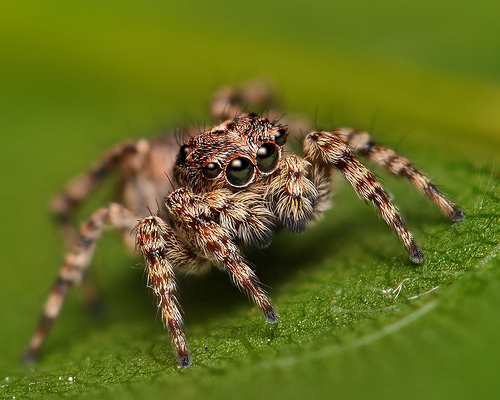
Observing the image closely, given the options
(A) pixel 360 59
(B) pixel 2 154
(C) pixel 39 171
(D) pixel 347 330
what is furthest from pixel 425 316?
(B) pixel 2 154

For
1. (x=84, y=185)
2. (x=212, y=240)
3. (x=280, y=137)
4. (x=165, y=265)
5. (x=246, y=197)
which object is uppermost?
(x=280, y=137)

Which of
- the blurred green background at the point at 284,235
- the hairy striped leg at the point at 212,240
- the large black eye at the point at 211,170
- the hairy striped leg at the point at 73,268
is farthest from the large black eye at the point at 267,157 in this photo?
the hairy striped leg at the point at 73,268

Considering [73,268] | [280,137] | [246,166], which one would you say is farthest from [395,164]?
[73,268]

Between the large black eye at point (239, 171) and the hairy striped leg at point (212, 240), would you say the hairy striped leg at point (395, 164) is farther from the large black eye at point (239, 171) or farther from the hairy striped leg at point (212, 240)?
the hairy striped leg at point (212, 240)

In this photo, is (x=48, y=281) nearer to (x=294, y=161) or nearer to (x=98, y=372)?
(x=98, y=372)

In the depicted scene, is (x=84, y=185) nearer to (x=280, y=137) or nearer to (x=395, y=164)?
(x=280, y=137)

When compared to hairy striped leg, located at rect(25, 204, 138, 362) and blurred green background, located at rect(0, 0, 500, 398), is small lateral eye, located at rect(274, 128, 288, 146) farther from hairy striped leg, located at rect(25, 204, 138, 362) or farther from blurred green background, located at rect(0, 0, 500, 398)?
hairy striped leg, located at rect(25, 204, 138, 362)

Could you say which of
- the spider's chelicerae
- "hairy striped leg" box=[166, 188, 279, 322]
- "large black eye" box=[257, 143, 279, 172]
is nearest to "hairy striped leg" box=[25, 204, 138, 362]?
the spider's chelicerae
